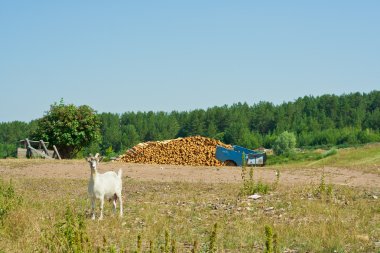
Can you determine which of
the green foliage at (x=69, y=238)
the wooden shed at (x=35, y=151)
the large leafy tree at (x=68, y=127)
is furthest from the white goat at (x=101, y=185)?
the large leafy tree at (x=68, y=127)

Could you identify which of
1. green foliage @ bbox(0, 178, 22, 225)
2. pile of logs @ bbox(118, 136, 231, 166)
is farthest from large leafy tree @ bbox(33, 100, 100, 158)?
green foliage @ bbox(0, 178, 22, 225)

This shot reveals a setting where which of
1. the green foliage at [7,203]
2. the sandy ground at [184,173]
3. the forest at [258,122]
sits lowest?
the green foliage at [7,203]

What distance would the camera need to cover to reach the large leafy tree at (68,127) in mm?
37094

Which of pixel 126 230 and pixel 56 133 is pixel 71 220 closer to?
pixel 126 230

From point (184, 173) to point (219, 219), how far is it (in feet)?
35.3

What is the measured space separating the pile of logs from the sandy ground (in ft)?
21.4

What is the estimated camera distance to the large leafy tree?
122 feet

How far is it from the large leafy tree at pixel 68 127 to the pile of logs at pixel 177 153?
22.7 ft

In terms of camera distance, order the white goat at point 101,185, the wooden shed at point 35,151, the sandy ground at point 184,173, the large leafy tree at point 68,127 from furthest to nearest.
→ the large leafy tree at point 68,127
the wooden shed at point 35,151
the sandy ground at point 184,173
the white goat at point 101,185

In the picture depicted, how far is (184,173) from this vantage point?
848 inches

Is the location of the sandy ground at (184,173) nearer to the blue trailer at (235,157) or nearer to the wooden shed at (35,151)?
the blue trailer at (235,157)

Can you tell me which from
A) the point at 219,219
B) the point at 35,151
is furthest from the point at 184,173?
the point at 35,151

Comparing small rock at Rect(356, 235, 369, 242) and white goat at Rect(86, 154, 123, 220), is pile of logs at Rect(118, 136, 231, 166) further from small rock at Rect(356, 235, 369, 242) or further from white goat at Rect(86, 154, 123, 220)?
small rock at Rect(356, 235, 369, 242)

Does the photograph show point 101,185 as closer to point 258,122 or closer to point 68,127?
point 68,127
